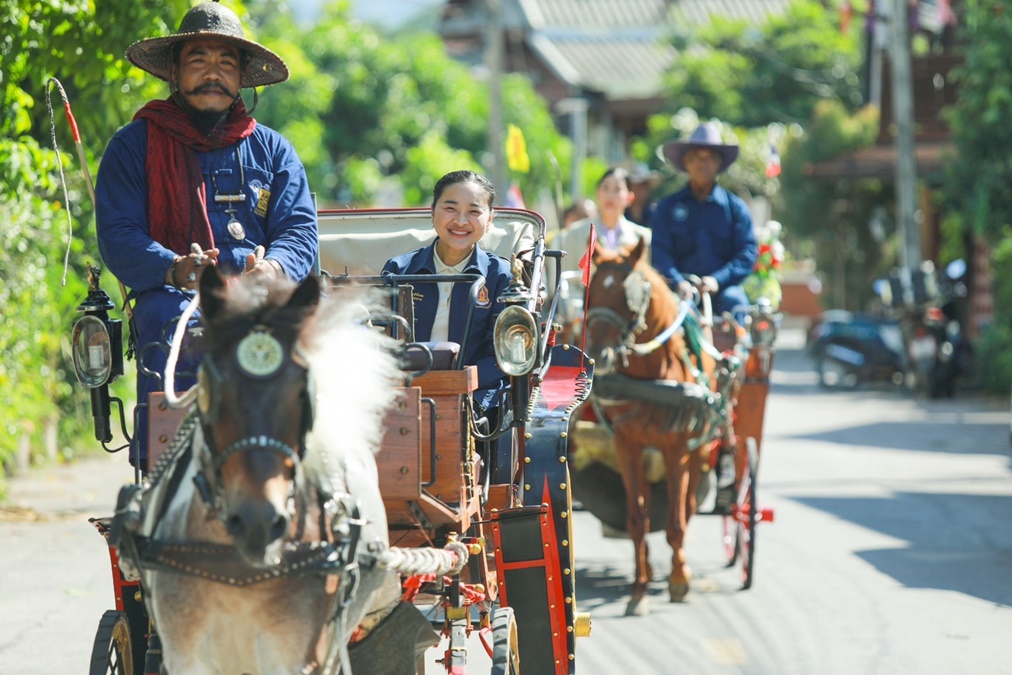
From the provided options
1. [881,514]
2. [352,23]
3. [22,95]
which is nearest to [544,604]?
[22,95]

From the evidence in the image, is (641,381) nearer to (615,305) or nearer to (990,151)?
(615,305)

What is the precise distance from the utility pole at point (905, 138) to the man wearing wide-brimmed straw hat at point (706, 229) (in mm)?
15769

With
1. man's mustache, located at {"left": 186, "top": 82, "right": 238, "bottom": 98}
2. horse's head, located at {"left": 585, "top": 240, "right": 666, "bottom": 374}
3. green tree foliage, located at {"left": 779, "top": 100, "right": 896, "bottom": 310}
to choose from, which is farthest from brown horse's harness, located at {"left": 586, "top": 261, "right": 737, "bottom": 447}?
green tree foliage, located at {"left": 779, "top": 100, "right": 896, "bottom": 310}

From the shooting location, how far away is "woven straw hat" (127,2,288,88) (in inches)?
226

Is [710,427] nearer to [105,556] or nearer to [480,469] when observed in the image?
[480,469]

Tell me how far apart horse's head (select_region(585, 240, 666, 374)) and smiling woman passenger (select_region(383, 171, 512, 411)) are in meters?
2.37

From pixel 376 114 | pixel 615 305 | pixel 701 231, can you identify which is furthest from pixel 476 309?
pixel 376 114

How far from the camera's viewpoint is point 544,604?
6020 millimetres

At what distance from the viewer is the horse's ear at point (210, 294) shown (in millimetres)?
4051

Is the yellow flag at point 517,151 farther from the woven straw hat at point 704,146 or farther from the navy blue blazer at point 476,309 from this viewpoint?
the navy blue blazer at point 476,309

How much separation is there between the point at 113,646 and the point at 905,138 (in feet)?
75.5

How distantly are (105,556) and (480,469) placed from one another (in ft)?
17.8

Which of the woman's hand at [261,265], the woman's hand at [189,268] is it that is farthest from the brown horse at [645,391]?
the woman's hand at [189,268]

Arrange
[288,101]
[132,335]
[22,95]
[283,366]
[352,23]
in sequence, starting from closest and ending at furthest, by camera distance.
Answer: [283,366]
[132,335]
[22,95]
[288,101]
[352,23]
